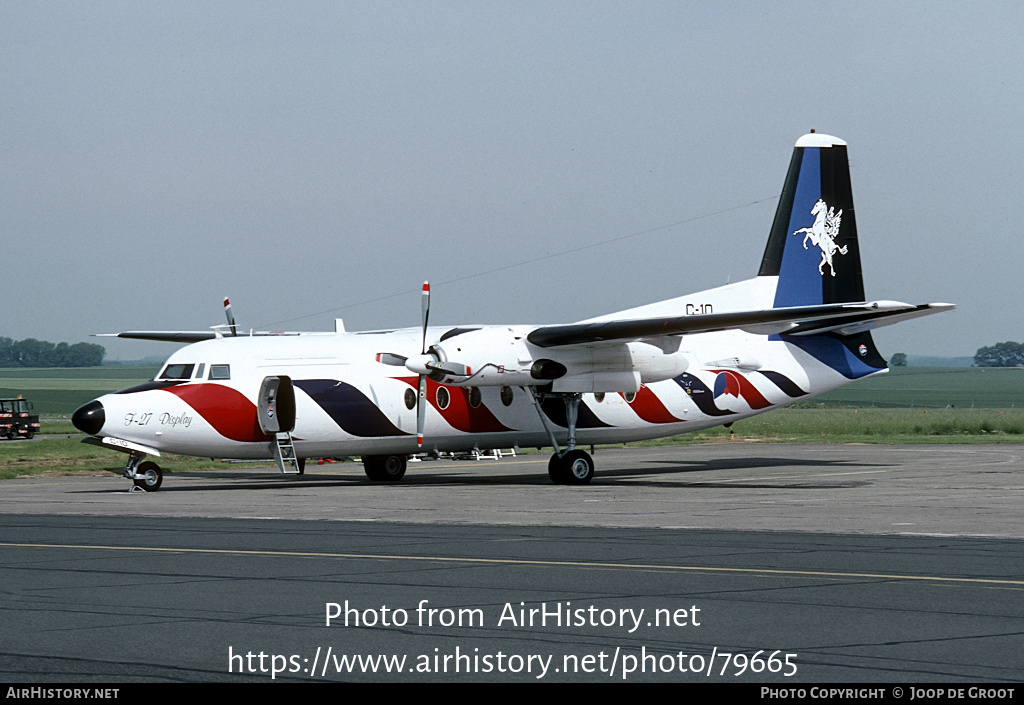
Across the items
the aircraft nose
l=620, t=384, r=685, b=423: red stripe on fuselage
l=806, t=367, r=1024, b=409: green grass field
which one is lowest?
l=806, t=367, r=1024, b=409: green grass field

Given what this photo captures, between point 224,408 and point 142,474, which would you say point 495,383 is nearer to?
point 224,408

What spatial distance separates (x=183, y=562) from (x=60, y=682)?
6004 millimetres

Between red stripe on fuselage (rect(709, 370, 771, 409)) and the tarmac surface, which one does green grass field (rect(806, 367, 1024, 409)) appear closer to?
red stripe on fuselage (rect(709, 370, 771, 409))

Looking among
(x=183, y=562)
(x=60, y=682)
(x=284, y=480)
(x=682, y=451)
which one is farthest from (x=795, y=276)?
(x=60, y=682)

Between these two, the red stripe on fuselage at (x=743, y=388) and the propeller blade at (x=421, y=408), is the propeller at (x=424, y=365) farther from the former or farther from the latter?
the red stripe on fuselage at (x=743, y=388)

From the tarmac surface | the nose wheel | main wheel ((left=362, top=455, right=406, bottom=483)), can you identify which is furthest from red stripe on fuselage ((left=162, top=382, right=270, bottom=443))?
main wheel ((left=362, top=455, right=406, bottom=483))

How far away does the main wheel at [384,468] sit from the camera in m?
28.8

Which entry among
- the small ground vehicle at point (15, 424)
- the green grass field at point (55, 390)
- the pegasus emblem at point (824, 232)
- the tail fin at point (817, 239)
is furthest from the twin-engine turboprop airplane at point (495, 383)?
the green grass field at point (55, 390)

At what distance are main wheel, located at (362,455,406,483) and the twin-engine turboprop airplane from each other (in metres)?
0.04

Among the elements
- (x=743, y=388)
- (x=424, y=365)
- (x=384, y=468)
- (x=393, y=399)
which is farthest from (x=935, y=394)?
(x=424, y=365)

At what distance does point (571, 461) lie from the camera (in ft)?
88.3

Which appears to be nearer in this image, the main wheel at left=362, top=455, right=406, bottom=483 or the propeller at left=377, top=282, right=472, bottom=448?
the propeller at left=377, top=282, right=472, bottom=448

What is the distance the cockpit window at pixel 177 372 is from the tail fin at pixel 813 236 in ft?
50.0

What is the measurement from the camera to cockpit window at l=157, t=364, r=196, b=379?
2570 centimetres
